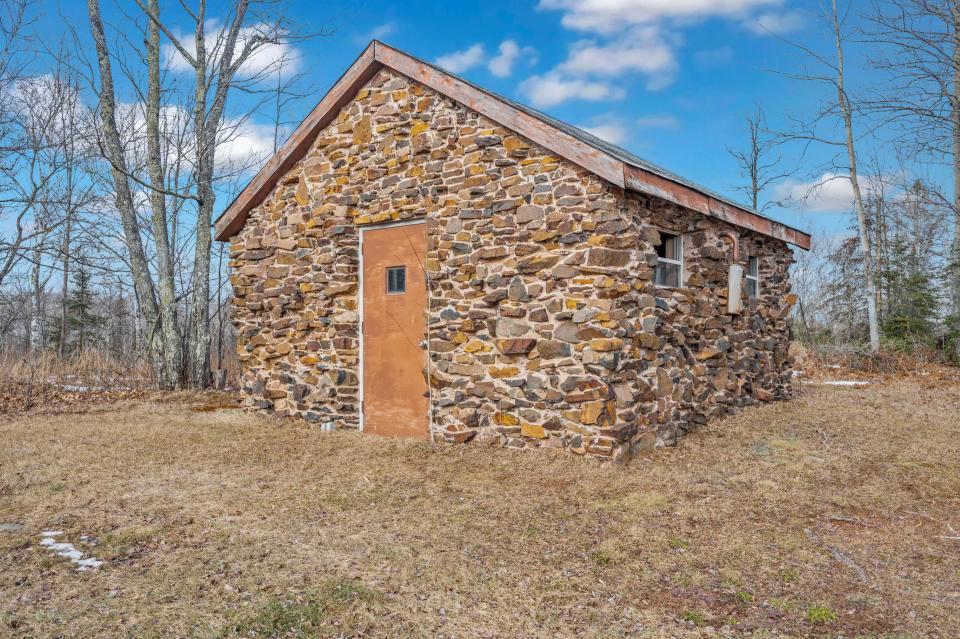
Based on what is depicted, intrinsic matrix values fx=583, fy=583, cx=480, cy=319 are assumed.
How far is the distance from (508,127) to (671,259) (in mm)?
2787

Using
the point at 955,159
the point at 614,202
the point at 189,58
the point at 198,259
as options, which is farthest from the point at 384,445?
the point at 955,159

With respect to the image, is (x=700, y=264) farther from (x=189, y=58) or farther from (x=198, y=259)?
(x=189, y=58)

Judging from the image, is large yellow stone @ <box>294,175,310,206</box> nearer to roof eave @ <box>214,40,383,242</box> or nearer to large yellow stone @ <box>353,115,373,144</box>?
roof eave @ <box>214,40,383,242</box>

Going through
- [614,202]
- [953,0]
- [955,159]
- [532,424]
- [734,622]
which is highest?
[953,0]

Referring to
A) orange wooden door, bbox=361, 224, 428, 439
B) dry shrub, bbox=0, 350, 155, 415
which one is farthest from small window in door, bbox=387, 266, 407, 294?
dry shrub, bbox=0, 350, 155, 415

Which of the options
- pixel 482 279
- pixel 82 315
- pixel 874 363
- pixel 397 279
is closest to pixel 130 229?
pixel 397 279

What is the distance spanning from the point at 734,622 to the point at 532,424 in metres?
3.56

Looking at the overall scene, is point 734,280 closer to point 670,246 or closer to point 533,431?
point 670,246

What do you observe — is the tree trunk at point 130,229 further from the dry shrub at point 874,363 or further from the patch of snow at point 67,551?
the dry shrub at point 874,363

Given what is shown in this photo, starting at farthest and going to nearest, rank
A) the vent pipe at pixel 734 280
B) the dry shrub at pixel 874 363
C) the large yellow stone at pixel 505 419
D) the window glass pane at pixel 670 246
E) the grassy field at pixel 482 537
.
→ 1. the dry shrub at pixel 874 363
2. the vent pipe at pixel 734 280
3. the window glass pane at pixel 670 246
4. the large yellow stone at pixel 505 419
5. the grassy field at pixel 482 537

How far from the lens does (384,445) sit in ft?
25.1

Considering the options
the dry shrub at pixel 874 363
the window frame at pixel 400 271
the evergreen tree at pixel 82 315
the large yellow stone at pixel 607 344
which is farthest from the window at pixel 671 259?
the evergreen tree at pixel 82 315

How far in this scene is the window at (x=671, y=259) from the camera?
25.1ft

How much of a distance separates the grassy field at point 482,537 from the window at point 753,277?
260cm
